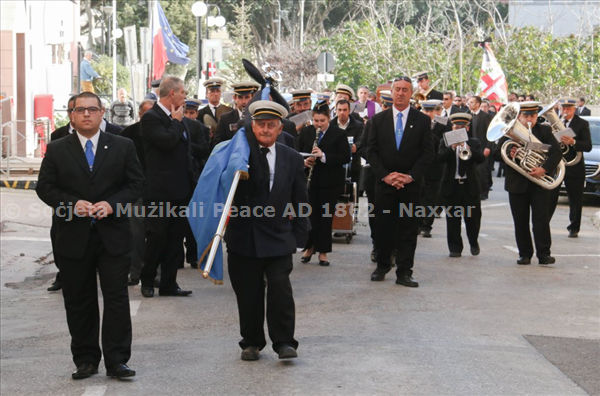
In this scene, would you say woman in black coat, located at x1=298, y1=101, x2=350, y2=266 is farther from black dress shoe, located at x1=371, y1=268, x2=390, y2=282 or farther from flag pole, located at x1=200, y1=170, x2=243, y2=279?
flag pole, located at x1=200, y1=170, x2=243, y2=279

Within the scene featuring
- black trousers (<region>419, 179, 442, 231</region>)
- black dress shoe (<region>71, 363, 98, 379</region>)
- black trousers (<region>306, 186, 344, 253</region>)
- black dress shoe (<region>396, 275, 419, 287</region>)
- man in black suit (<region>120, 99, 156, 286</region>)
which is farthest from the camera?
black trousers (<region>419, 179, 442, 231</region>)

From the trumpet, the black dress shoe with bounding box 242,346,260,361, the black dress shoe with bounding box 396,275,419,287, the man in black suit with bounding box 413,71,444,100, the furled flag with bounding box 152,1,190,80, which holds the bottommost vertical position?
the black dress shoe with bounding box 396,275,419,287

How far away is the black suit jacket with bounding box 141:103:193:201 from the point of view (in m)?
10.8

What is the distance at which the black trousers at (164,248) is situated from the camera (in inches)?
440

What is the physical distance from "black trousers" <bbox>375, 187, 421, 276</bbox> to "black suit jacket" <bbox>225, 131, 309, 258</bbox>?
12.3 feet

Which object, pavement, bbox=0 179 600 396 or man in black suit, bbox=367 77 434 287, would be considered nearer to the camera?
pavement, bbox=0 179 600 396

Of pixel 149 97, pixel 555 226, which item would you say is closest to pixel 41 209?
pixel 149 97

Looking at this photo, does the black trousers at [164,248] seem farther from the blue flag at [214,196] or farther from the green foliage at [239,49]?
the green foliage at [239,49]

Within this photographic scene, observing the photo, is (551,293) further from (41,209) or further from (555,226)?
A: (41,209)

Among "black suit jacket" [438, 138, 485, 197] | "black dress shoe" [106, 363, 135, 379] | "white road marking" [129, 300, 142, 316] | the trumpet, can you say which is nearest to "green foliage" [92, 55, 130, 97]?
"black suit jacket" [438, 138, 485, 197]

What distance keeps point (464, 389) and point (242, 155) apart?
2.29 metres

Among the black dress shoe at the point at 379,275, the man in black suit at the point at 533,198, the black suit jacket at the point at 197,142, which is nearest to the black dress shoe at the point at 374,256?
the black dress shoe at the point at 379,275

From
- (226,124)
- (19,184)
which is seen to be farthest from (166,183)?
(19,184)

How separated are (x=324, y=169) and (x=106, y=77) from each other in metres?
36.3
